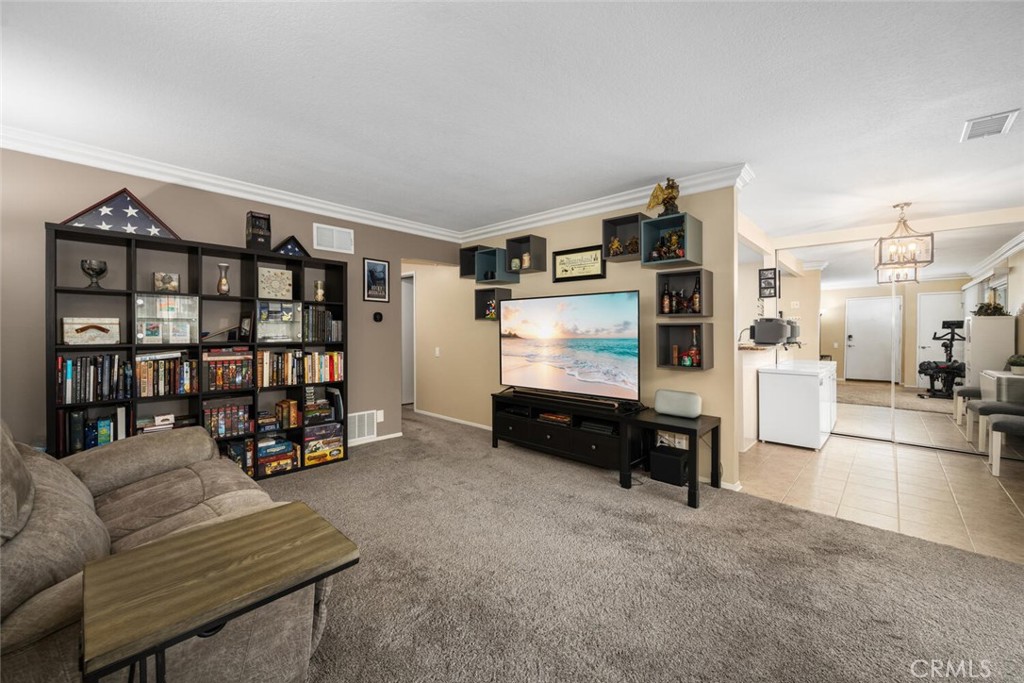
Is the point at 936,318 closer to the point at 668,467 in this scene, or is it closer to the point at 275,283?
the point at 668,467

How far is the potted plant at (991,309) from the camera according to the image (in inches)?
195

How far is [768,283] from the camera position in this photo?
5355mm

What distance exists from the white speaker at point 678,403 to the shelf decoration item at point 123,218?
4013 millimetres

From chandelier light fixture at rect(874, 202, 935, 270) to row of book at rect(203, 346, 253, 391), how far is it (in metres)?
5.97

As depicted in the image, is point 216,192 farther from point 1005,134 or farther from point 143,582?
point 1005,134

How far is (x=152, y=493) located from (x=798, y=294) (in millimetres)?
8095

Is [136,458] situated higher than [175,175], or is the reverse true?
[175,175]

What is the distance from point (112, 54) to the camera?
1931 mm

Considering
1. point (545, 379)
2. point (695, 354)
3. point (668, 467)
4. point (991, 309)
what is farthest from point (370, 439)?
point (991, 309)

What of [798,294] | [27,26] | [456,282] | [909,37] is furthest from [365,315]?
[798,294]

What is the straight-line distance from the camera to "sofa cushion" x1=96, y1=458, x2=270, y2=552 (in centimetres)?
173

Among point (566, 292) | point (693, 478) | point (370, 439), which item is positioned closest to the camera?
point (693, 478)

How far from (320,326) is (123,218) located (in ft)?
5.12

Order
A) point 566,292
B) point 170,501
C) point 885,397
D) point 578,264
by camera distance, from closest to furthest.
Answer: point 170,501
point 578,264
point 566,292
point 885,397
